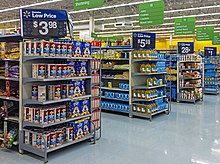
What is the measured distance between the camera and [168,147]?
486 centimetres

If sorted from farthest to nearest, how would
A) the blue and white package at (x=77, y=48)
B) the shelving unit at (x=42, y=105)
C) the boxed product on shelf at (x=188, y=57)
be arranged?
1. the boxed product on shelf at (x=188, y=57)
2. the blue and white package at (x=77, y=48)
3. the shelving unit at (x=42, y=105)

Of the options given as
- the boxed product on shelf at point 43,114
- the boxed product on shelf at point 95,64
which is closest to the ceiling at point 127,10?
the boxed product on shelf at point 95,64

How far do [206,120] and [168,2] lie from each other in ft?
35.4

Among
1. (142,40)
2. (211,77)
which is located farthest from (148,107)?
(211,77)

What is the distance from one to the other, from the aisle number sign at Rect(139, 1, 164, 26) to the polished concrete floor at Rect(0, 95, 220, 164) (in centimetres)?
448

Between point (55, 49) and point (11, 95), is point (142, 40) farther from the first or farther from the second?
point (11, 95)

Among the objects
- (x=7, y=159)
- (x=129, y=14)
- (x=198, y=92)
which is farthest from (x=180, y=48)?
(x=129, y=14)

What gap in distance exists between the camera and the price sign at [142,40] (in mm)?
7312

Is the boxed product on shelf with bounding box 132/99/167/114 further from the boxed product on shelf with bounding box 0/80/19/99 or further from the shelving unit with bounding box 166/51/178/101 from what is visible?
the boxed product on shelf with bounding box 0/80/19/99

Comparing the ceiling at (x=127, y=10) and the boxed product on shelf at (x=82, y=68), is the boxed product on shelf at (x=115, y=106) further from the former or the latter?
the ceiling at (x=127, y=10)

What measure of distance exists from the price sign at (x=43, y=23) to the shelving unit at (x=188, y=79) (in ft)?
22.1

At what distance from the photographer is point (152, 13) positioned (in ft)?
33.5

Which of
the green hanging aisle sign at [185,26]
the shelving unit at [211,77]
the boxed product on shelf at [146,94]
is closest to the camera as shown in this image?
the boxed product on shelf at [146,94]

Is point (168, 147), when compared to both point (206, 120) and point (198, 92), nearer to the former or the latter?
point (206, 120)
